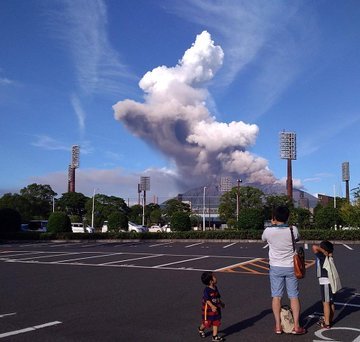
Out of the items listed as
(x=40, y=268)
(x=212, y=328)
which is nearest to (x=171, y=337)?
(x=212, y=328)

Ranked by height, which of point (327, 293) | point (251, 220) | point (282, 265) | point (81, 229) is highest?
point (251, 220)

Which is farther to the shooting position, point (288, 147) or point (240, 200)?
point (288, 147)

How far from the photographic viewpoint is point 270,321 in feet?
22.5

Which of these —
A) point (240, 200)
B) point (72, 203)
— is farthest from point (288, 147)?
point (72, 203)

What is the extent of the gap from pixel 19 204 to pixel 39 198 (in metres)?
8.81

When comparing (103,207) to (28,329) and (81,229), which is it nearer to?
(81,229)

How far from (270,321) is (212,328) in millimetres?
1261

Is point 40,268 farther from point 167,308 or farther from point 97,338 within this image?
point 97,338

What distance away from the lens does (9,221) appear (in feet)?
133

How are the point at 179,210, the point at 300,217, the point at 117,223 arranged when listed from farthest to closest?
the point at 179,210 < the point at 300,217 < the point at 117,223

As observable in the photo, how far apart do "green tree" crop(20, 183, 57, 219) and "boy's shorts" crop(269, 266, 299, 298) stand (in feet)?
270

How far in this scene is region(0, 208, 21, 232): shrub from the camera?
40.5 meters

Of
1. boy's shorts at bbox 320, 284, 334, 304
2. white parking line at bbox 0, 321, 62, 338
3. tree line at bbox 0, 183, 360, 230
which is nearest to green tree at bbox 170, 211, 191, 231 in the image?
tree line at bbox 0, 183, 360, 230

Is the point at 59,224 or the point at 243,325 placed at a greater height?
the point at 59,224
